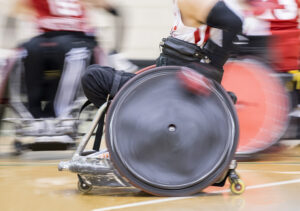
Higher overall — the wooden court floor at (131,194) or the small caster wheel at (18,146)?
the wooden court floor at (131,194)

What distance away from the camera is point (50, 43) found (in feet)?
21.0

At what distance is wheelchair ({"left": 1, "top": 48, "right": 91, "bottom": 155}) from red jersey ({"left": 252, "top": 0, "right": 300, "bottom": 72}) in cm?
156

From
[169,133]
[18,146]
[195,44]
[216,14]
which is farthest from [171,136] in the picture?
[18,146]

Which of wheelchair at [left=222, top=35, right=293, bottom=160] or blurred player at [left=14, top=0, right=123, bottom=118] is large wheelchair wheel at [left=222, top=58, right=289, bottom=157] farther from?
blurred player at [left=14, top=0, right=123, bottom=118]

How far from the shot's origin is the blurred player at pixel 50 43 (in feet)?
21.0

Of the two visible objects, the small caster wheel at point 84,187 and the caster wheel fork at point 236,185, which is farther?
the small caster wheel at point 84,187

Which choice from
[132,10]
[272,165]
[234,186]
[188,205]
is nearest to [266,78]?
[272,165]

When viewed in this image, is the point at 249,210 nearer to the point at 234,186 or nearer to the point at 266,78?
the point at 234,186

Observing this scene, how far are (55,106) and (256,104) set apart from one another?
1.72 meters

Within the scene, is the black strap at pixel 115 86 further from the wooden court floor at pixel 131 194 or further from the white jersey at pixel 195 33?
the wooden court floor at pixel 131 194

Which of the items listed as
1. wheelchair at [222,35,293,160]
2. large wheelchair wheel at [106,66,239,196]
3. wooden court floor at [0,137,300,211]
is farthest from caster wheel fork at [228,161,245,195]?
wheelchair at [222,35,293,160]

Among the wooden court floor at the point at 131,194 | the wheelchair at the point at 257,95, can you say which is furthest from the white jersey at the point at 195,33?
the wheelchair at the point at 257,95

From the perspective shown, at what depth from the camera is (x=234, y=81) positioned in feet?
21.0

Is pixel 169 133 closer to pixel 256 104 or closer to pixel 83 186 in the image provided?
pixel 83 186
